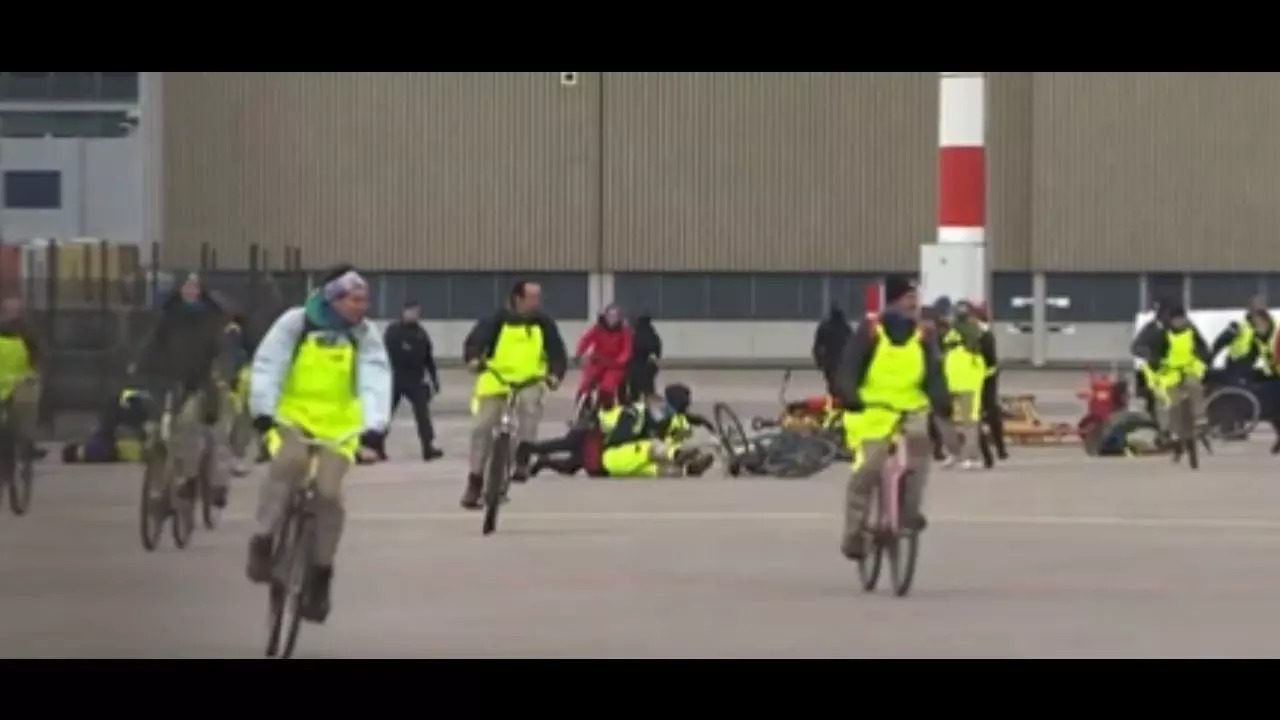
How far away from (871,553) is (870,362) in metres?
1.06

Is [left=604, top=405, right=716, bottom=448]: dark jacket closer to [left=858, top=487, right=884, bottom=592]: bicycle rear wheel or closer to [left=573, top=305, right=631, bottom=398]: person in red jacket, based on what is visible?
[left=573, top=305, right=631, bottom=398]: person in red jacket

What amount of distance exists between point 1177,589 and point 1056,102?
48.9m

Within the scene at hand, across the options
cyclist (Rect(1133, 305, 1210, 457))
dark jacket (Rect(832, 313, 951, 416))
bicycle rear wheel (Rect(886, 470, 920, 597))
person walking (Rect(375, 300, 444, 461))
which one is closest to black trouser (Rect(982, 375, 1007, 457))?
cyclist (Rect(1133, 305, 1210, 457))

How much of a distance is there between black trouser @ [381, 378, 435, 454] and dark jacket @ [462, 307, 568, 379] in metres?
11.6

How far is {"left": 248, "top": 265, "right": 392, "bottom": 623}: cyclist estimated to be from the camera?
53.8 ft

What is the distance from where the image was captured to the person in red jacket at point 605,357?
32.9 metres

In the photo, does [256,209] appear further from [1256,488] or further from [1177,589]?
[1177,589]

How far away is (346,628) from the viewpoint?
17734 millimetres

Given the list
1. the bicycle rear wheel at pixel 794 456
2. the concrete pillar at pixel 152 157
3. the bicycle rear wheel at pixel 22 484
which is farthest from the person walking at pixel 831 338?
the concrete pillar at pixel 152 157

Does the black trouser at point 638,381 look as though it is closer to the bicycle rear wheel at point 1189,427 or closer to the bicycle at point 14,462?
the bicycle rear wheel at point 1189,427

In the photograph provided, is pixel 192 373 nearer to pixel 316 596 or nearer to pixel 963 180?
pixel 316 596

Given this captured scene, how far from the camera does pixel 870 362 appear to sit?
20.4 metres
